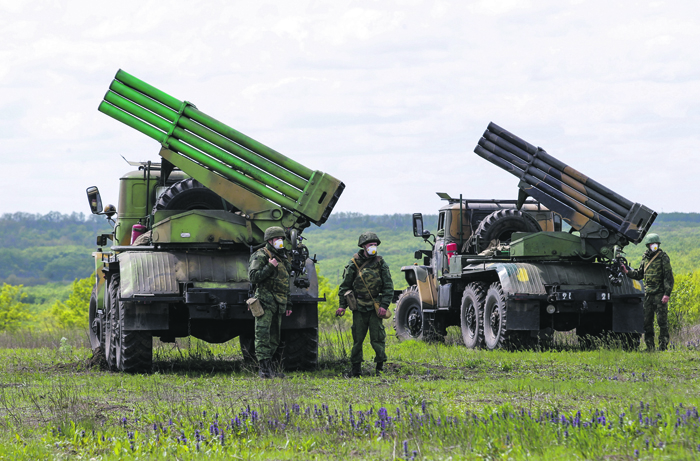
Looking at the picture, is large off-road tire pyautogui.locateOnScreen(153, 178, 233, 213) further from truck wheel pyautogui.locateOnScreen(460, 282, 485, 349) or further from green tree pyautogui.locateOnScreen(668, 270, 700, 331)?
green tree pyautogui.locateOnScreen(668, 270, 700, 331)

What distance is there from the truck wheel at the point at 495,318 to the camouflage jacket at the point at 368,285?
3910 millimetres

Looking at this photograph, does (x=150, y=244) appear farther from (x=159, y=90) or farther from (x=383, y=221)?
(x=383, y=221)

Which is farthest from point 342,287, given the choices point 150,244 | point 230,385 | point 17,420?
point 17,420

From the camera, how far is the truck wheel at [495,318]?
1435 cm

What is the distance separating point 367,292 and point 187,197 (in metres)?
3.38

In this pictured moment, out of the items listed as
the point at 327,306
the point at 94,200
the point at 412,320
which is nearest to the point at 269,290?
the point at 94,200

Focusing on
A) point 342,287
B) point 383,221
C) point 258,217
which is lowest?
point 342,287

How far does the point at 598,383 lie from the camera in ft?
30.3

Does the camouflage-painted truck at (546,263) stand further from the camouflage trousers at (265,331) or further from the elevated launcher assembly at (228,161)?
the camouflage trousers at (265,331)

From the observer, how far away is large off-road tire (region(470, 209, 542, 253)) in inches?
647

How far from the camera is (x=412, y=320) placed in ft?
61.7

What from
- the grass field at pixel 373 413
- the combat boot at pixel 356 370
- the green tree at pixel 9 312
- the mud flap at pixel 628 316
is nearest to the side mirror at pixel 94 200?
the grass field at pixel 373 413

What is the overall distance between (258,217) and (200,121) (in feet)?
5.25

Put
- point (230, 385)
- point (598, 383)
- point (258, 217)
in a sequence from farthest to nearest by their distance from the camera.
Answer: point (258, 217)
point (230, 385)
point (598, 383)
